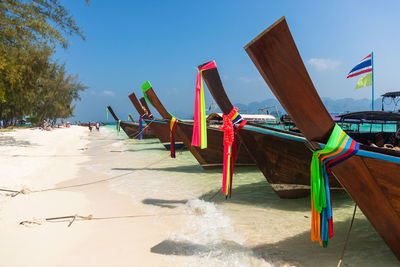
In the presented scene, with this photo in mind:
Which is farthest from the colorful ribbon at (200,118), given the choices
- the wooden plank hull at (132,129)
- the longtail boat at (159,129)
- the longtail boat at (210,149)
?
the wooden plank hull at (132,129)

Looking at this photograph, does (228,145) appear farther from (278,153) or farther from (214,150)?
(214,150)

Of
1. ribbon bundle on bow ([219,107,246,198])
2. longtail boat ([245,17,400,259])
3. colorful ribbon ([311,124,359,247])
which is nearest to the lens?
longtail boat ([245,17,400,259])

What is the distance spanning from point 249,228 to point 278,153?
1750 mm

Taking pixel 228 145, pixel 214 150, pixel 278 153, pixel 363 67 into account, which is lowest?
pixel 214 150

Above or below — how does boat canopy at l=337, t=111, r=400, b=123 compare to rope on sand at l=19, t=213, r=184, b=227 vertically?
above

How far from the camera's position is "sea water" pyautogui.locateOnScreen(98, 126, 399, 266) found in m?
3.49

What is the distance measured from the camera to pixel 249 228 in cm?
452

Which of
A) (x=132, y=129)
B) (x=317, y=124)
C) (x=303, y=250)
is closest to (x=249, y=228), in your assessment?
(x=303, y=250)

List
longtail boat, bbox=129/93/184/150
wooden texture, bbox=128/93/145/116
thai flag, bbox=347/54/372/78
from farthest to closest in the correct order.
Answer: wooden texture, bbox=128/93/145/116, longtail boat, bbox=129/93/184/150, thai flag, bbox=347/54/372/78

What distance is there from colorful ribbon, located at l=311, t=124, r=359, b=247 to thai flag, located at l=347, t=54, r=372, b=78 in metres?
9.08

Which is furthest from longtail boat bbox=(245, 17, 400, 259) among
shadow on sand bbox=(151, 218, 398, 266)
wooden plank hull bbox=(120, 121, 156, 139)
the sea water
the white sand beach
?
wooden plank hull bbox=(120, 121, 156, 139)

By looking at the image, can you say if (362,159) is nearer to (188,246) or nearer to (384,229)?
(384,229)

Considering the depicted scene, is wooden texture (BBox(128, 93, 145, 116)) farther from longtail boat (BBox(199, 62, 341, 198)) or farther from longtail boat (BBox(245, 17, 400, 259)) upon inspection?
longtail boat (BBox(245, 17, 400, 259))

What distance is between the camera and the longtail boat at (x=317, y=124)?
2.51 m
